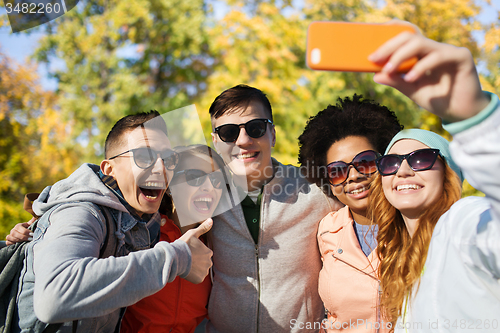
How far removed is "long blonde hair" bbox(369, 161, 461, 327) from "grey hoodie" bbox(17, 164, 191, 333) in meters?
1.11

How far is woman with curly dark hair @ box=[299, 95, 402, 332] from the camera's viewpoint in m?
2.15

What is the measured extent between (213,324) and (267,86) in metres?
6.28

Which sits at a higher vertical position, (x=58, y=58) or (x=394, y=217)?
(x=58, y=58)

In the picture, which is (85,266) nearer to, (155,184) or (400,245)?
(155,184)

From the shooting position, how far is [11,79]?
8789 mm

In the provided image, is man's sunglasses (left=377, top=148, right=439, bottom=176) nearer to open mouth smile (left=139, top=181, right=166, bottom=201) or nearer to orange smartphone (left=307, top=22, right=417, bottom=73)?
orange smartphone (left=307, top=22, right=417, bottom=73)

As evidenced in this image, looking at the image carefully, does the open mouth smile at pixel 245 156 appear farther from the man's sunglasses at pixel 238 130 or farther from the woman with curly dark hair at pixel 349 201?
the woman with curly dark hair at pixel 349 201

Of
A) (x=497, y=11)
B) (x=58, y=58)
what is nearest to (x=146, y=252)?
(x=497, y=11)

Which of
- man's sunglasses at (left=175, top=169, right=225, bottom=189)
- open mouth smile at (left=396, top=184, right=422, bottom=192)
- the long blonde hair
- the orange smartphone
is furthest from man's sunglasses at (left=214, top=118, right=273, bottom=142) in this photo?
the orange smartphone

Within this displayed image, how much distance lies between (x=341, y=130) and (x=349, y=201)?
60cm

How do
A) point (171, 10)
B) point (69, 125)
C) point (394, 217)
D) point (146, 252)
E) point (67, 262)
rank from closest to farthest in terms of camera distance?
point (67, 262)
point (146, 252)
point (394, 217)
point (69, 125)
point (171, 10)

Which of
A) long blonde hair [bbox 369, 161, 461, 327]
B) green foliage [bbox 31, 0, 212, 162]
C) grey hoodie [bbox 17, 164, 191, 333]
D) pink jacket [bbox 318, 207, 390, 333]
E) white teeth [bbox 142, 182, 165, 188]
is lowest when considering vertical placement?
pink jacket [bbox 318, 207, 390, 333]

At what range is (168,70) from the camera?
11023 millimetres

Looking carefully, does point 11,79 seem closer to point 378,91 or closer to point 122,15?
point 122,15
